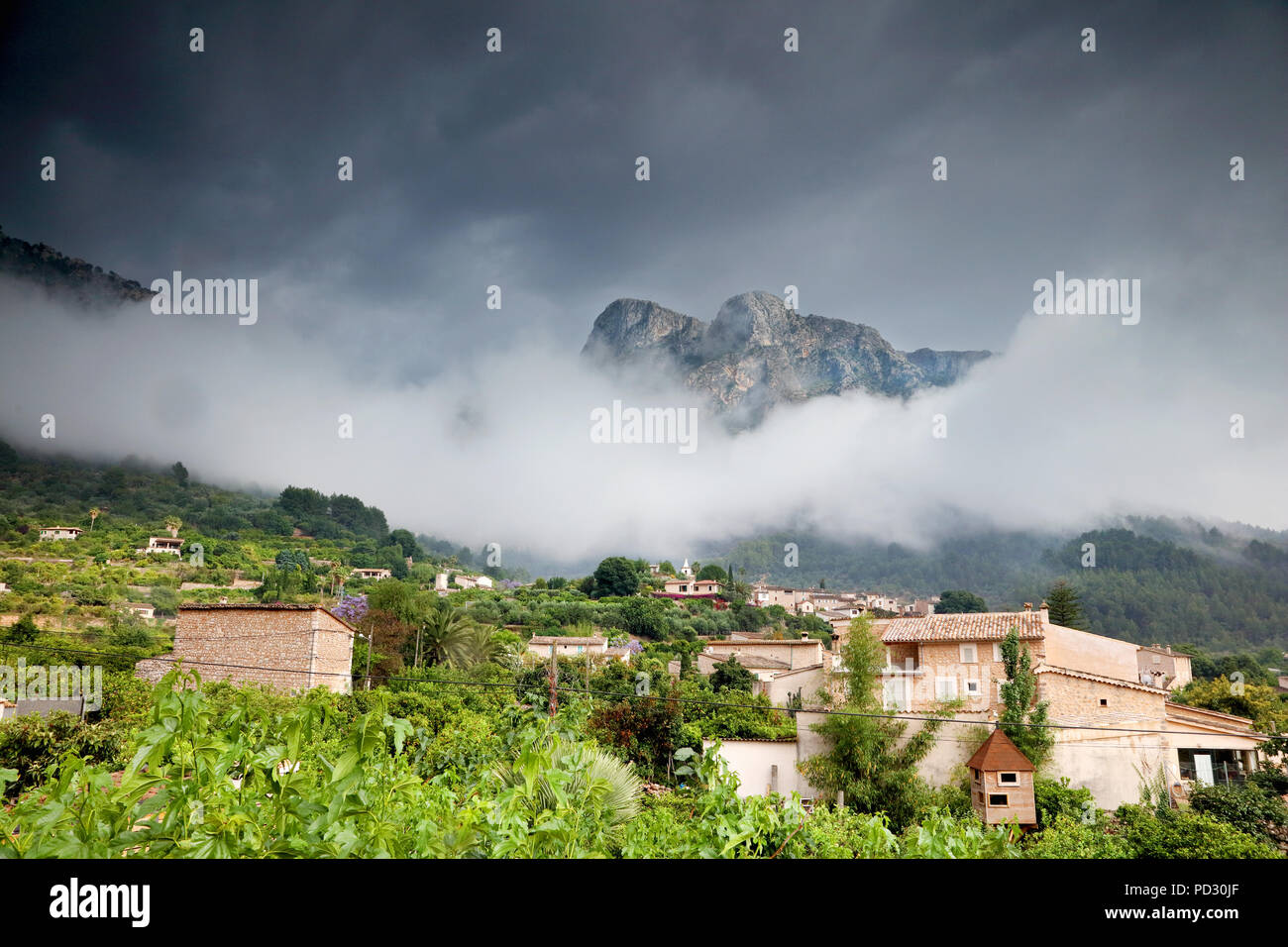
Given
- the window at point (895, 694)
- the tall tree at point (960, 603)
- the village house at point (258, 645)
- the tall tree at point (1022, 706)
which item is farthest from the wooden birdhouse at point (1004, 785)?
the tall tree at point (960, 603)

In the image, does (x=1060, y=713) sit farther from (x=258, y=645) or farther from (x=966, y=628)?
(x=258, y=645)

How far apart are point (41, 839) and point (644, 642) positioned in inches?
1223

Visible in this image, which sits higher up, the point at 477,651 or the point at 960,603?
the point at 477,651

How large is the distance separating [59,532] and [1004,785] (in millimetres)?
39920

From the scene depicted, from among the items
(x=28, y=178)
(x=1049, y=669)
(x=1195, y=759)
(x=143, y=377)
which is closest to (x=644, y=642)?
(x=1049, y=669)

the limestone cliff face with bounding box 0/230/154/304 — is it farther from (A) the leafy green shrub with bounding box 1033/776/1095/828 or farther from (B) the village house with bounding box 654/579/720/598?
(A) the leafy green shrub with bounding box 1033/776/1095/828

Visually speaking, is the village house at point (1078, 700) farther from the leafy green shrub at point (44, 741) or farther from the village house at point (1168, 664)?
the leafy green shrub at point (44, 741)

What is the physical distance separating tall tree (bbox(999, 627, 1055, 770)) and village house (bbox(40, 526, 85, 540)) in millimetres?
39296

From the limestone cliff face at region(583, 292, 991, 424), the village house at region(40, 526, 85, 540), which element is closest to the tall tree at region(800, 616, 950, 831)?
the village house at region(40, 526, 85, 540)

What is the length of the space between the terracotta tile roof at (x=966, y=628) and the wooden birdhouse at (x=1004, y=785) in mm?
4528

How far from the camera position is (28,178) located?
32.9 metres

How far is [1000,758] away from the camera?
1312cm

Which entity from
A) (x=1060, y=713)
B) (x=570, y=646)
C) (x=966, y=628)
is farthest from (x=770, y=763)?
(x=570, y=646)
